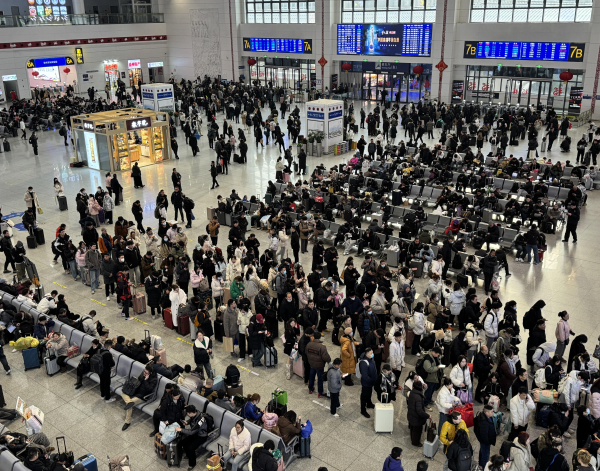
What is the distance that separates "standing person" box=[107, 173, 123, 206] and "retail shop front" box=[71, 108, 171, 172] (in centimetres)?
454

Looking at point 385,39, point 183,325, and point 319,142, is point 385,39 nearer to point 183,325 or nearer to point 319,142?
point 319,142

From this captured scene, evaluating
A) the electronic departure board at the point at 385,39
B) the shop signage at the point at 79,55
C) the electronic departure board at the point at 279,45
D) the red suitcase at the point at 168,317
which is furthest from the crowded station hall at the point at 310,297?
the shop signage at the point at 79,55

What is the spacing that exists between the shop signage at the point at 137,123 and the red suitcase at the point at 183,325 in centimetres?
1526

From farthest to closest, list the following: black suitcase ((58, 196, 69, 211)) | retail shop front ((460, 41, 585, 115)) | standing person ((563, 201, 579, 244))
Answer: retail shop front ((460, 41, 585, 115))
black suitcase ((58, 196, 69, 211))
standing person ((563, 201, 579, 244))

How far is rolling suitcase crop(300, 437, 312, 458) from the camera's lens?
8781mm

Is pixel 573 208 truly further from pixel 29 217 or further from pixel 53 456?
pixel 29 217

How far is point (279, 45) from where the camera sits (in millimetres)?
46625

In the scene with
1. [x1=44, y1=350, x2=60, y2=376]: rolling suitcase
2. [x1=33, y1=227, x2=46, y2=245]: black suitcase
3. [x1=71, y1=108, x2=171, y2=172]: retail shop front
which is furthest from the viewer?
[x1=71, y1=108, x2=171, y2=172]: retail shop front

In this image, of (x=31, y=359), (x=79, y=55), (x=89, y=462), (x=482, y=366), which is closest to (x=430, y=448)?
(x=482, y=366)

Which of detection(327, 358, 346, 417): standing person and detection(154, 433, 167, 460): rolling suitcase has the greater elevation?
detection(327, 358, 346, 417): standing person

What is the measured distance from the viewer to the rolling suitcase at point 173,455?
28.5ft

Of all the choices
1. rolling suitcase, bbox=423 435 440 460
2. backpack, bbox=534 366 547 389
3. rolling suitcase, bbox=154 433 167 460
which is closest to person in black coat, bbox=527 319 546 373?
backpack, bbox=534 366 547 389

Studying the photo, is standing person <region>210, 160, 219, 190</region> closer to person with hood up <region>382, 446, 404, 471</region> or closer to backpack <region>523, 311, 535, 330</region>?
backpack <region>523, 311, 535, 330</region>

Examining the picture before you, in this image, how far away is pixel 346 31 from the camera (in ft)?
139
